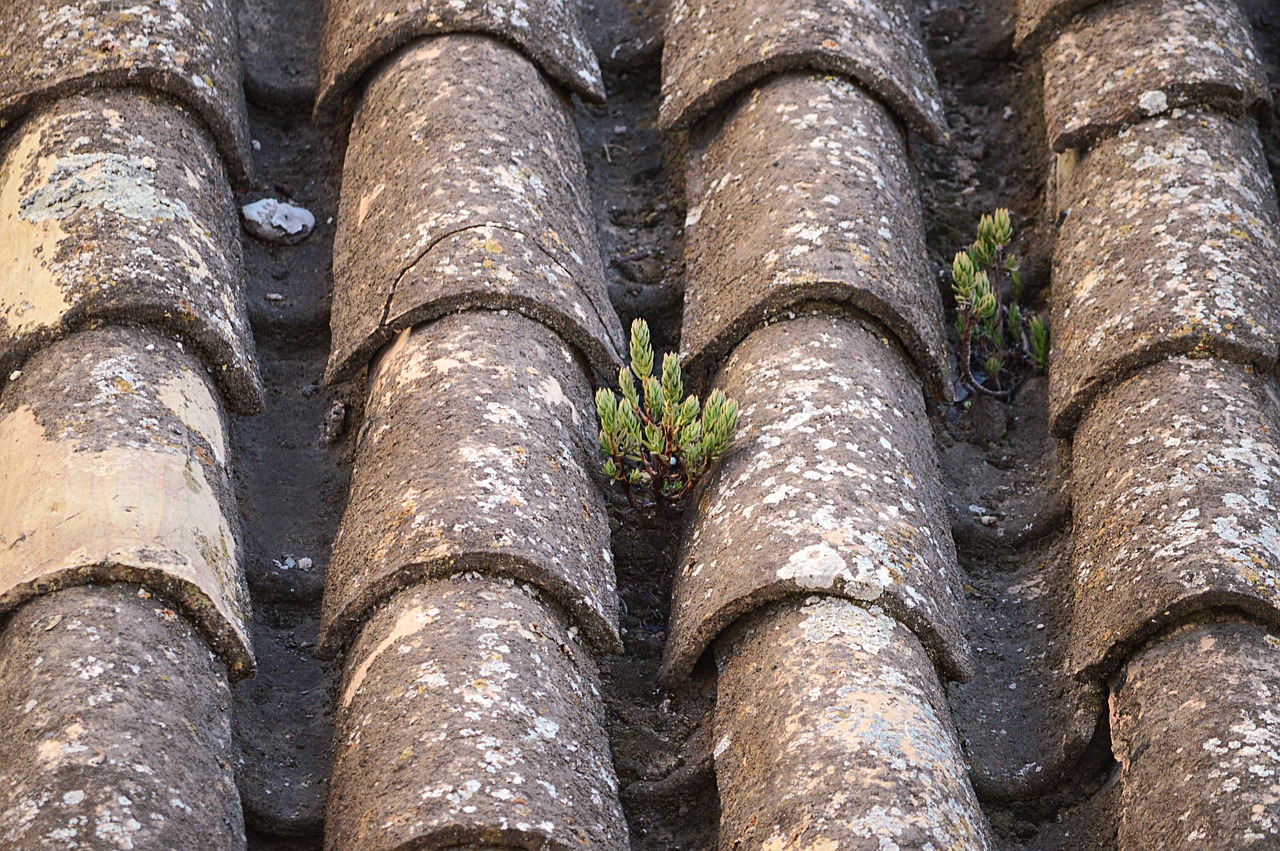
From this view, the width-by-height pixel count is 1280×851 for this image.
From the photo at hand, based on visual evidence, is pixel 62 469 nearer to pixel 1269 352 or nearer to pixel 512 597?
pixel 512 597

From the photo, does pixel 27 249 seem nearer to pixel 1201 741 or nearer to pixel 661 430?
pixel 661 430

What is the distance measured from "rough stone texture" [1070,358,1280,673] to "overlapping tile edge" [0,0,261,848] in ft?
5.00

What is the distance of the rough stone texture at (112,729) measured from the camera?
2.31 m

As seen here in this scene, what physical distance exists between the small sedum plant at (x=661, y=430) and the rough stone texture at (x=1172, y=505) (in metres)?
0.73

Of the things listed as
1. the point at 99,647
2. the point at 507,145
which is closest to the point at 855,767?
the point at 99,647

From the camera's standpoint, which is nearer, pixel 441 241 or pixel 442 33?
pixel 441 241

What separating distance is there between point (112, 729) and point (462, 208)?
4.55 ft

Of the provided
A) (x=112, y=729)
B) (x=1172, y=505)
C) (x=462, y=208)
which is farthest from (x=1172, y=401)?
(x=112, y=729)

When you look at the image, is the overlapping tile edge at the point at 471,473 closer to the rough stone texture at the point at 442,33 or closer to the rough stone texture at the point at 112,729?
the rough stone texture at the point at 442,33

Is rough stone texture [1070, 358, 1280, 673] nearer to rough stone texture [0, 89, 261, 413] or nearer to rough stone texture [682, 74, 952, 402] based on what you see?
rough stone texture [682, 74, 952, 402]

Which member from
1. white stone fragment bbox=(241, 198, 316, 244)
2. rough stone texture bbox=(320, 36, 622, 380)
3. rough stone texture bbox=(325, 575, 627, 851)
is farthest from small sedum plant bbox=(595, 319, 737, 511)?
white stone fragment bbox=(241, 198, 316, 244)

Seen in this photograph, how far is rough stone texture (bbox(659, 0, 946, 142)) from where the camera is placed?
3.78m

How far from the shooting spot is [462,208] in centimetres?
337

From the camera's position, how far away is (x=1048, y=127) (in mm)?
3791
